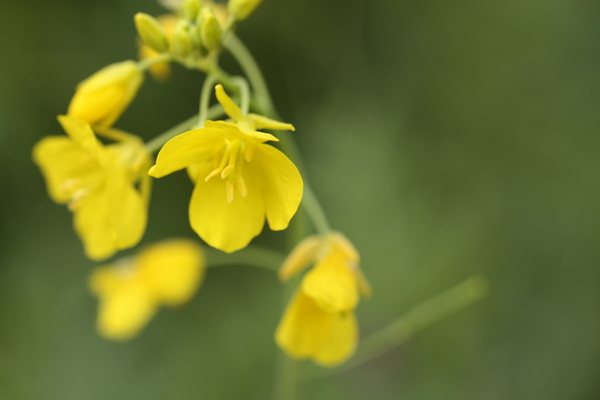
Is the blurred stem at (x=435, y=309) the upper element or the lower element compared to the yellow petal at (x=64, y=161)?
lower

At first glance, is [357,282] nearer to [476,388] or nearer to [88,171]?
[88,171]

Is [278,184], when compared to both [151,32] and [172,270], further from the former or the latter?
[172,270]

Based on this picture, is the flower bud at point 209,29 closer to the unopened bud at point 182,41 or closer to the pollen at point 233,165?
the unopened bud at point 182,41

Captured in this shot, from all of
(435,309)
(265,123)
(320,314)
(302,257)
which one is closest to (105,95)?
(265,123)

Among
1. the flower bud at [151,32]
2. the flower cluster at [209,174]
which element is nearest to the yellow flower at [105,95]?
the flower cluster at [209,174]

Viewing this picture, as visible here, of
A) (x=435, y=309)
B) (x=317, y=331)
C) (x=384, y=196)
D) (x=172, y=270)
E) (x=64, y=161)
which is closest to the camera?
(x=317, y=331)

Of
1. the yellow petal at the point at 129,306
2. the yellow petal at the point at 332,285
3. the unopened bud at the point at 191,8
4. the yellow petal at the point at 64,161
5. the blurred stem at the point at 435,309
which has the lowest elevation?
the blurred stem at the point at 435,309

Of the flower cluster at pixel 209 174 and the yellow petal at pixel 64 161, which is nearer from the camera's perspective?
the flower cluster at pixel 209 174

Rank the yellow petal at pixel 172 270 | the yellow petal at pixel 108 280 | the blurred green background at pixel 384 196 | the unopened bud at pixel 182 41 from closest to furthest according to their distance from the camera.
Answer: the unopened bud at pixel 182 41 → the yellow petal at pixel 172 270 → the yellow petal at pixel 108 280 → the blurred green background at pixel 384 196

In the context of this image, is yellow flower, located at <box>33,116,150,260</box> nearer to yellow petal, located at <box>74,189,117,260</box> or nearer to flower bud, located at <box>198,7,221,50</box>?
yellow petal, located at <box>74,189,117,260</box>
